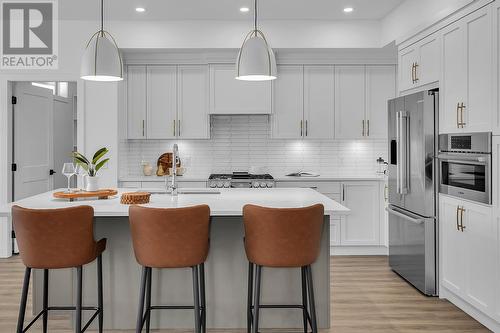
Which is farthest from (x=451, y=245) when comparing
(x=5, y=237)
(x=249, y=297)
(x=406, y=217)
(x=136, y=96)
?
(x=5, y=237)

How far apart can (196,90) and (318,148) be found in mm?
1858

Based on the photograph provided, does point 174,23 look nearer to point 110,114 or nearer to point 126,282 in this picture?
point 110,114

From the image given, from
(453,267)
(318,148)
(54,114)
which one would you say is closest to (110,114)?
(54,114)

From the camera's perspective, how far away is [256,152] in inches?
261

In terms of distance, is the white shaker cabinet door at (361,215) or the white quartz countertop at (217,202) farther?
the white shaker cabinet door at (361,215)

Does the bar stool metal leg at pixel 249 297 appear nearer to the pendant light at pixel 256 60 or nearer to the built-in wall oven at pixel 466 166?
the pendant light at pixel 256 60

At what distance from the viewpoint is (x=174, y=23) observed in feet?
19.1

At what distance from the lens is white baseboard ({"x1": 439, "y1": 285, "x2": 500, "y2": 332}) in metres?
3.47

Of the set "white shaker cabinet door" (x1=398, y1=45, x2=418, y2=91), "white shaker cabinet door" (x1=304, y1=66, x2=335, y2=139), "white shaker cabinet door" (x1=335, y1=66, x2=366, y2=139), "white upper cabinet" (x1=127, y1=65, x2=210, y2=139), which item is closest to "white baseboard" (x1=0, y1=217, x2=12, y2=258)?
"white upper cabinet" (x1=127, y1=65, x2=210, y2=139)

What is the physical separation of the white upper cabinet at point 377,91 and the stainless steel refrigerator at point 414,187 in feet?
3.77

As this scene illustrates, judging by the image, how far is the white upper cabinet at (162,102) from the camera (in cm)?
617

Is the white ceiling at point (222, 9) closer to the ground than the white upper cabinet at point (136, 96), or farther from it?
farther from it

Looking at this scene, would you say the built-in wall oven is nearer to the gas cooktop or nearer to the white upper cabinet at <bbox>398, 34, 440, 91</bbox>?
the white upper cabinet at <bbox>398, 34, 440, 91</bbox>

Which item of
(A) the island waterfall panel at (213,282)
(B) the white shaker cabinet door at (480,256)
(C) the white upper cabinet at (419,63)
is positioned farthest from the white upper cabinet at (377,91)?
(A) the island waterfall panel at (213,282)
